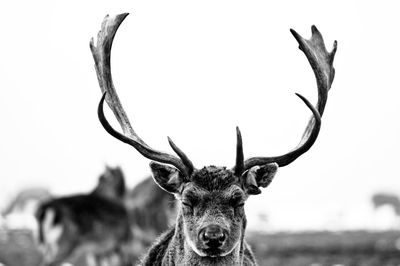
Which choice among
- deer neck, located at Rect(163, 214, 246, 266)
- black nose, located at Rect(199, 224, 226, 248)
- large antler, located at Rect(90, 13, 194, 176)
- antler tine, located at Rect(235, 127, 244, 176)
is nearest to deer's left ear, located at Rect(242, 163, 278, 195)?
antler tine, located at Rect(235, 127, 244, 176)

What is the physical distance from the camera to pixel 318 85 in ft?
31.1

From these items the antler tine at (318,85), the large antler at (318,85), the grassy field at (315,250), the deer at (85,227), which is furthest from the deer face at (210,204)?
the grassy field at (315,250)

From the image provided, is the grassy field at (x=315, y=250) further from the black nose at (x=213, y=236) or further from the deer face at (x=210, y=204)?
the black nose at (x=213, y=236)

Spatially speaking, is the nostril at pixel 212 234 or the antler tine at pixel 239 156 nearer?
the nostril at pixel 212 234

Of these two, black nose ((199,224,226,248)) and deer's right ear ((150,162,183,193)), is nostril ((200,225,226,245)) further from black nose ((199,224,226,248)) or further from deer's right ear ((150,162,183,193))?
deer's right ear ((150,162,183,193))

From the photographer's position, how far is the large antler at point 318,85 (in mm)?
8766

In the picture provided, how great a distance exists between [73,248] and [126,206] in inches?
69.4

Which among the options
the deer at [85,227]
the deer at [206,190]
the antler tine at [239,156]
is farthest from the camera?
the deer at [85,227]

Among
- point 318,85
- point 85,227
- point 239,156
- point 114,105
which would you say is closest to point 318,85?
point 318,85

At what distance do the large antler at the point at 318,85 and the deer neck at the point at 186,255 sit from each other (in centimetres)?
71

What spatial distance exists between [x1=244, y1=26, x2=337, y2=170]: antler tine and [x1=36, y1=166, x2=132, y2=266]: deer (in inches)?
594

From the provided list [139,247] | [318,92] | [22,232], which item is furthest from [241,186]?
[22,232]

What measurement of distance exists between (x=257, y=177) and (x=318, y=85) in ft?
4.20

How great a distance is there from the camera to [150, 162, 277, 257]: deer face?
8.04m
